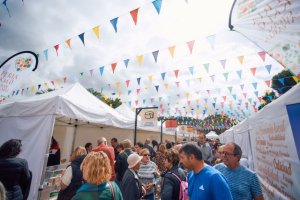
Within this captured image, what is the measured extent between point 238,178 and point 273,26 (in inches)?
76.7

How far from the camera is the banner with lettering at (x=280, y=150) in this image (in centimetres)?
217

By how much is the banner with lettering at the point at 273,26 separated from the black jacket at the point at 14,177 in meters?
3.66

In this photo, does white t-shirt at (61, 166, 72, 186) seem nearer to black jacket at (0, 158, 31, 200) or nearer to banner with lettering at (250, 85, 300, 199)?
black jacket at (0, 158, 31, 200)

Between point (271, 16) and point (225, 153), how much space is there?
6.03ft

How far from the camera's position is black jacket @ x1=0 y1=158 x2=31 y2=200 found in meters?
2.38

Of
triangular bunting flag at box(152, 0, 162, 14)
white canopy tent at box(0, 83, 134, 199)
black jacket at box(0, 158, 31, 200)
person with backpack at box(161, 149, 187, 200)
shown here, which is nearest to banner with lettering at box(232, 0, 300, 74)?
person with backpack at box(161, 149, 187, 200)

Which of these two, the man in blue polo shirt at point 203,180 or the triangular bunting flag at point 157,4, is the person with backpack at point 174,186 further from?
the triangular bunting flag at point 157,4

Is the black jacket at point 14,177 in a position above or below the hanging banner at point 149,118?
below

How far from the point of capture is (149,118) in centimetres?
803

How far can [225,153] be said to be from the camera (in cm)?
248

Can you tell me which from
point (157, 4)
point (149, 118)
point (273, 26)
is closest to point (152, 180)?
point (273, 26)

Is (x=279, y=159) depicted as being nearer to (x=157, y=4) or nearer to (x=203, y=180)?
(x=203, y=180)

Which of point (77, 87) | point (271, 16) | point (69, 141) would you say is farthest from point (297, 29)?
point (69, 141)

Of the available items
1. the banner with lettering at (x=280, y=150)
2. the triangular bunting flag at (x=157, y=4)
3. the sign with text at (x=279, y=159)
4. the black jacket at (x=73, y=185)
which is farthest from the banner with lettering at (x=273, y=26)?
the black jacket at (x=73, y=185)
